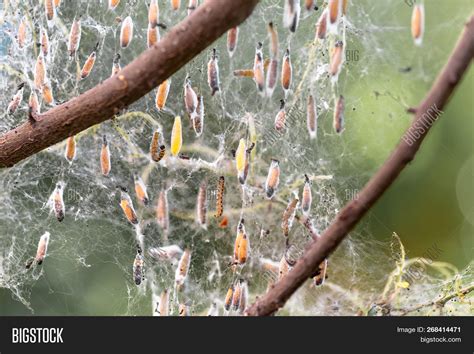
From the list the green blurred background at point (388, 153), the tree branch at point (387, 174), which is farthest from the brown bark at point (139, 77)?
the green blurred background at point (388, 153)

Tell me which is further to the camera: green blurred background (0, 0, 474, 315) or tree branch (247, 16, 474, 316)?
green blurred background (0, 0, 474, 315)

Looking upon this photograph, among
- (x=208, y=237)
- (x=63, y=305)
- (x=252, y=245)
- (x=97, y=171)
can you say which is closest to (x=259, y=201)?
(x=252, y=245)

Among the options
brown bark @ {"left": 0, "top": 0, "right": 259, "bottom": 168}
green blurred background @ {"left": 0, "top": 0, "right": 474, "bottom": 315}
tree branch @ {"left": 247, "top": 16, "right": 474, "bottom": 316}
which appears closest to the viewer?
tree branch @ {"left": 247, "top": 16, "right": 474, "bottom": 316}

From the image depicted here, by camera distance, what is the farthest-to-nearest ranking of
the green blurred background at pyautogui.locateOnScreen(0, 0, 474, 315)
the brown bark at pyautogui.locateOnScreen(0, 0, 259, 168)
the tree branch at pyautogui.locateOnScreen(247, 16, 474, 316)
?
the green blurred background at pyautogui.locateOnScreen(0, 0, 474, 315) → the brown bark at pyautogui.locateOnScreen(0, 0, 259, 168) → the tree branch at pyautogui.locateOnScreen(247, 16, 474, 316)

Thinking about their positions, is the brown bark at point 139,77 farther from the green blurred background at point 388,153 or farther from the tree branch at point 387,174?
the green blurred background at point 388,153

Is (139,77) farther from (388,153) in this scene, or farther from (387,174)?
(388,153)

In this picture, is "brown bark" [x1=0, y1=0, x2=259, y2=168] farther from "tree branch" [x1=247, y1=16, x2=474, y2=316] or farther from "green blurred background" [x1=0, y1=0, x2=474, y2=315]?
"green blurred background" [x1=0, y1=0, x2=474, y2=315]

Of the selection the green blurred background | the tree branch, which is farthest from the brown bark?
the green blurred background
